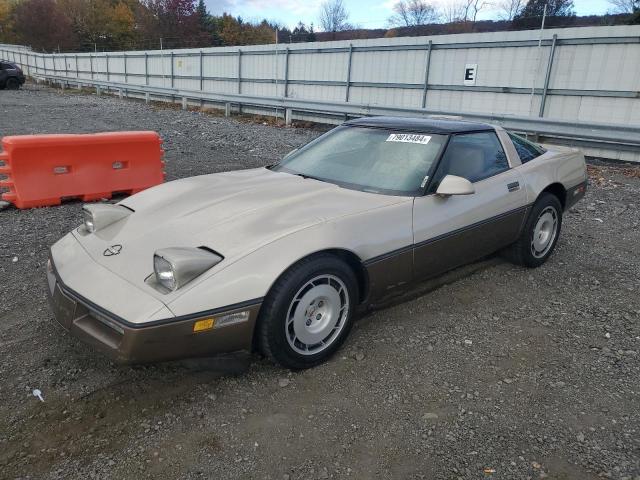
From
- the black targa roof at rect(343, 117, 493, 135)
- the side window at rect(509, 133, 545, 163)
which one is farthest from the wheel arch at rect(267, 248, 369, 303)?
the side window at rect(509, 133, 545, 163)

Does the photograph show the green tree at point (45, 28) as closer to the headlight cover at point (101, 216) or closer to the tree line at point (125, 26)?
the tree line at point (125, 26)

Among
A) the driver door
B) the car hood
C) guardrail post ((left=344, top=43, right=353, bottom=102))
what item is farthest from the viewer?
guardrail post ((left=344, top=43, right=353, bottom=102))

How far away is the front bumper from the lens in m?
2.28

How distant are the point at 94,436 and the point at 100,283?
2.46 feet

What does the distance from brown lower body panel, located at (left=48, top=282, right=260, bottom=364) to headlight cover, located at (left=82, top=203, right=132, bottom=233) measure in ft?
1.99

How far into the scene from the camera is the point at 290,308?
103 inches

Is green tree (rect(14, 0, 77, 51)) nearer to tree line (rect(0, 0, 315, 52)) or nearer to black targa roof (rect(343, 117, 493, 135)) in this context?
tree line (rect(0, 0, 315, 52))

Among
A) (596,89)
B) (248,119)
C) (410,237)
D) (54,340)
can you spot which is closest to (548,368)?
(410,237)

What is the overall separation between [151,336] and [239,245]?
2.07 ft

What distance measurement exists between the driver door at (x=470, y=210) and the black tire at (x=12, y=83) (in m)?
33.0

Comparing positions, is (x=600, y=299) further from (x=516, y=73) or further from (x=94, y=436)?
(x=516, y=73)

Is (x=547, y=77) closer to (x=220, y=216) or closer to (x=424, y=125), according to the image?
(x=424, y=125)

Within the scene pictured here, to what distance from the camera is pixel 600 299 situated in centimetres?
385

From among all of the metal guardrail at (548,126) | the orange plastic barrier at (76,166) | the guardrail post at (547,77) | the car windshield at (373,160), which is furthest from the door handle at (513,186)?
the guardrail post at (547,77)
